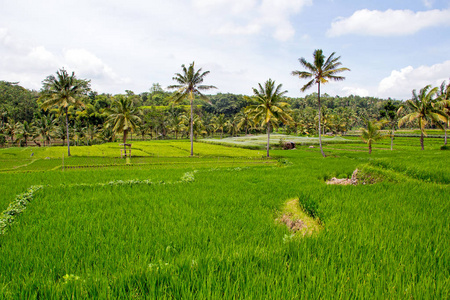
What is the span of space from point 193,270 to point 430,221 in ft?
13.3

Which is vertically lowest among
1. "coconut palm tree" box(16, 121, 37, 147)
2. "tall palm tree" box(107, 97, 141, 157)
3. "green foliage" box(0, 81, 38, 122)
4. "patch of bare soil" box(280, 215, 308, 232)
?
"patch of bare soil" box(280, 215, 308, 232)

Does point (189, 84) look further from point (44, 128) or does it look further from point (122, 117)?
point (44, 128)

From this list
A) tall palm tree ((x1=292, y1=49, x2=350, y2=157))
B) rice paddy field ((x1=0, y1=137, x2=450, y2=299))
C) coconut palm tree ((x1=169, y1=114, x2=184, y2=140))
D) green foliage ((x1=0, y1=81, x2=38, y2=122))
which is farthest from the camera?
coconut palm tree ((x1=169, y1=114, x2=184, y2=140))

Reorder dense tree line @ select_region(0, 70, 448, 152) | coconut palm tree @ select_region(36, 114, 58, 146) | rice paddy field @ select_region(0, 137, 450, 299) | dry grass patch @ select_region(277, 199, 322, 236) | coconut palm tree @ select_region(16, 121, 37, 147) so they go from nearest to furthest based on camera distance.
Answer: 1. rice paddy field @ select_region(0, 137, 450, 299)
2. dry grass patch @ select_region(277, 199, 322, 236)
3. dense tree line @ select_region(0, 70, 448, 152)
4. coconut palm tree @ select_region(16, 121, 37, 147)
5. coconut palm tree @ select_region(36, 114, 58, 146)

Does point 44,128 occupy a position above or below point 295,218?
above

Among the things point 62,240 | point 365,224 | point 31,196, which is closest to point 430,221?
point 365,224

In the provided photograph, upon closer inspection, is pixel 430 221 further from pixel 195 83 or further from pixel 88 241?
pixel 195 83

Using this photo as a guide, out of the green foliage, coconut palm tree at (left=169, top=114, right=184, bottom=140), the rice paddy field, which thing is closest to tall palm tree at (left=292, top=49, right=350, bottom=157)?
the rice paddy field

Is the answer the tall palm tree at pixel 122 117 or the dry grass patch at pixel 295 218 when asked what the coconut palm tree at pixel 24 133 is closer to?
the tall palm tree at pixel 122 117

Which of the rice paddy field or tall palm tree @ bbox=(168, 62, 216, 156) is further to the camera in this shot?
tall palm tree @ bbox=(168, 62, 216, 156)

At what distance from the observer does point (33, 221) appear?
476 centimetres

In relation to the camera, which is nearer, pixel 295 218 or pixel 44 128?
pixel 295 218

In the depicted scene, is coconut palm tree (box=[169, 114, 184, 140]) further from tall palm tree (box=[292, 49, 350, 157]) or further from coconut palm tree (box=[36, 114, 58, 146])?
tall palm tree (box=[292, 49, 350, 157])

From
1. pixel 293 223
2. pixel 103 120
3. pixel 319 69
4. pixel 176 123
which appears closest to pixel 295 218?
pixel 293 223
